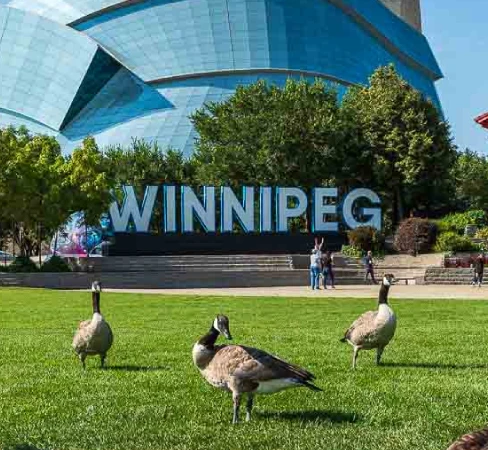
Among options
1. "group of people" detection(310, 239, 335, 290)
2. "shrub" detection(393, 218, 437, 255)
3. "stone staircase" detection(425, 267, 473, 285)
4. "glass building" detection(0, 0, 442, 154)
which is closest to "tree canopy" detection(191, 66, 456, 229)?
"shrub" detection(393, 218, 437, 255)

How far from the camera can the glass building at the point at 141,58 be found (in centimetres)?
7144

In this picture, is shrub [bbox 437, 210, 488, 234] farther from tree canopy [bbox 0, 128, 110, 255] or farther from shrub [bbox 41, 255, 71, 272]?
shrub [bbox 41, 255, 71, 272]

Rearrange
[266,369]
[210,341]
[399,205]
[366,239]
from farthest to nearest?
[399,205], [366,239], [210,341], [266,369]

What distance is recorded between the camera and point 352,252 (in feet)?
142

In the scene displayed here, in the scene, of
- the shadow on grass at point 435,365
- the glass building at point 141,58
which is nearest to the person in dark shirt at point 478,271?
the shadow on grass at point 435,365

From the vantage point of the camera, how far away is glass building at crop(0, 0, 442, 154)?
7144 cm

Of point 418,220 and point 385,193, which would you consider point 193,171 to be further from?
point 418,220

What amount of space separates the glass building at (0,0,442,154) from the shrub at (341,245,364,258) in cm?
2883

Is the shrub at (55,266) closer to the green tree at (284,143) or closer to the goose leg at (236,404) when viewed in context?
the green tree at (284,143)

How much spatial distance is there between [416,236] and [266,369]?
1488 inches

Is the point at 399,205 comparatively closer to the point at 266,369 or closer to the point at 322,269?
the point at 322,269

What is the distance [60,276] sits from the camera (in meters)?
34.9

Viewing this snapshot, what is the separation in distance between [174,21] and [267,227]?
1406 inches

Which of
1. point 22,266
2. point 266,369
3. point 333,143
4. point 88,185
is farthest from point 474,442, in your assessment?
point 333,143
